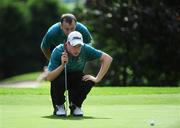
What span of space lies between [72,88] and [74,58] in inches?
18.7

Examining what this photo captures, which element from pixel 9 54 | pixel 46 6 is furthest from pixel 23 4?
pixel 9 54

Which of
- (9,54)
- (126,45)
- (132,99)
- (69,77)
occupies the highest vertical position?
(69,77)

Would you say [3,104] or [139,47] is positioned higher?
[3,104]

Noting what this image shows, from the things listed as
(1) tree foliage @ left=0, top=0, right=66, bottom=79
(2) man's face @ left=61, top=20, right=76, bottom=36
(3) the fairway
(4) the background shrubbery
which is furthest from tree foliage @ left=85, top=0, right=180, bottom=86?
(1) tree foliage @ left=0, top=0, right=66, bottom=79

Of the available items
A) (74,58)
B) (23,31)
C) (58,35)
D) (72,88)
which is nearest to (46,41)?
(58,35)

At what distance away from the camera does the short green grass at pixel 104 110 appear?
26.7 feet

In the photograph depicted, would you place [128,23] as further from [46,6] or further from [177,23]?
[46,6]

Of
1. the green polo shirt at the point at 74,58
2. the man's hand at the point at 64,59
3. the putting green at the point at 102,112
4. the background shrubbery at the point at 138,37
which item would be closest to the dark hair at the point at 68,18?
the green polo shirt at the point at 74,58

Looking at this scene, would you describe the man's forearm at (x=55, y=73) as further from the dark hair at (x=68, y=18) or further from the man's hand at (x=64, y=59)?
the dark hair at (x=68, y=18)

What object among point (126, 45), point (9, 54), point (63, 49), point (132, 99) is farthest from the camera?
point (9, 54)

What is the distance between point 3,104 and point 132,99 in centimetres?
214

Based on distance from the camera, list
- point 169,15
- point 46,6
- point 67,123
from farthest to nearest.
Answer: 1. point 46,6
2. point 169,15
3. point 67,123

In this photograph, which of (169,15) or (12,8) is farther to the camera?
(12,8)

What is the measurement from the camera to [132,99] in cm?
1177
